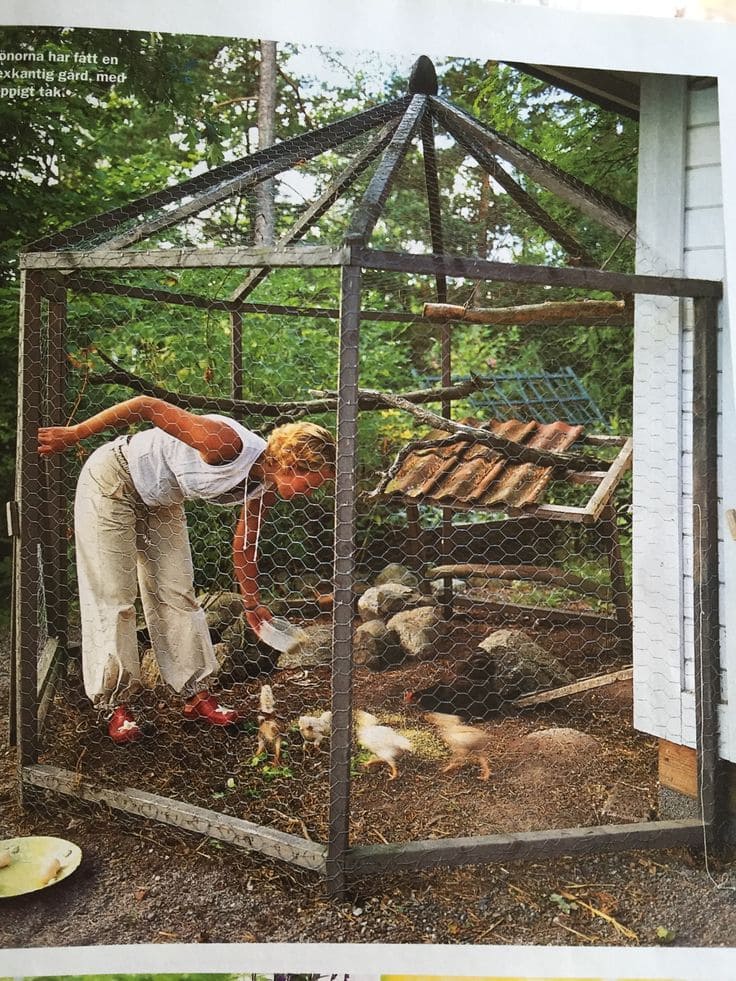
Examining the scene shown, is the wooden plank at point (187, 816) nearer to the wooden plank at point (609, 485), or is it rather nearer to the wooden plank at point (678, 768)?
the wooden plank at point (678, 768)

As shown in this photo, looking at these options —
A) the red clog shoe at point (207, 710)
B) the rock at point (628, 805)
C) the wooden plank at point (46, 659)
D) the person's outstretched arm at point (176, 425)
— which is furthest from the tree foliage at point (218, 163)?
the rock at point (628, 805)

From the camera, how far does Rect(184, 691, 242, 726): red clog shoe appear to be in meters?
1.93

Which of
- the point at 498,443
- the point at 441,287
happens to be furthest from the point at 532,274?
the point at 441,287

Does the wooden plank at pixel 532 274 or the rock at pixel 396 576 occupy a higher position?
the wooden plank at pixel 532 274

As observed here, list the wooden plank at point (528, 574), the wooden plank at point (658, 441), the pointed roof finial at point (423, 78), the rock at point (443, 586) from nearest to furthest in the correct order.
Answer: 1. the pointed roof finial at point (423, 78)
2. the wooden plank at point (658, 441)
3. the wooden plank at point (528, 574)
4. the rock at point (443, 586)

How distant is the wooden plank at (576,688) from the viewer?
207cm

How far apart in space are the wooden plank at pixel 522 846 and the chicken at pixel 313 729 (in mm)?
294

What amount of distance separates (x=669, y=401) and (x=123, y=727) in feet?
4.34

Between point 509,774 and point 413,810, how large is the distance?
0.72 ft

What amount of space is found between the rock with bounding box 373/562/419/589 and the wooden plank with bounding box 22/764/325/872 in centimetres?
73

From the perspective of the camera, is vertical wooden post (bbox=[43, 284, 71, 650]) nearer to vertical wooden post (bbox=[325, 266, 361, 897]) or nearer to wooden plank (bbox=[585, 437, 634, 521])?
vertical wooden post (bbox=[325, 266, 361, 897])

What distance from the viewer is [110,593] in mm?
1835

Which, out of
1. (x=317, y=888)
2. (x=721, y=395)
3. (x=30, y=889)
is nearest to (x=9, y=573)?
(x=30, y=889)

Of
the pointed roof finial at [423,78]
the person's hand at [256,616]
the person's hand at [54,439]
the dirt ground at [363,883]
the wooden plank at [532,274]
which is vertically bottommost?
the dirt ground at [363,883]
